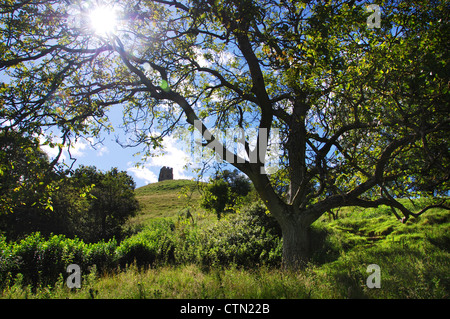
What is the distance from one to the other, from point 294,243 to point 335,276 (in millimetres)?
1549

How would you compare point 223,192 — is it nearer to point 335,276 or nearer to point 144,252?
point 144,252

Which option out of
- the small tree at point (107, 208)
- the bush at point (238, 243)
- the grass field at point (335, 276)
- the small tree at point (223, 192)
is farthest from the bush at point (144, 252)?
the small tree at point (107, 208)

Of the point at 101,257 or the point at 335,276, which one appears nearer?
the point at 335,276

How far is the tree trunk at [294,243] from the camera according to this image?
7696mm

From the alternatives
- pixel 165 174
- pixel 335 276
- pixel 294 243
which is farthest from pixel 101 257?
pixel 165 174

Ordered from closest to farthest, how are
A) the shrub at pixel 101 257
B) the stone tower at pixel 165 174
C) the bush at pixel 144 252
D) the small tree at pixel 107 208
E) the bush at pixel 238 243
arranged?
the bush at pixel 238 243 < the shrub at pixel 101 257 < the bush at pixel 144 252 < the small tree at pixel 107 208 < the stone tower at pixel 165 174

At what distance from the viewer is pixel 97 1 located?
283 inches

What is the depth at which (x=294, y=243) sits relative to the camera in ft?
25.6

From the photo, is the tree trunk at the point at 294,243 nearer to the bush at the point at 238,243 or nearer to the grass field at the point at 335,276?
the grass field at the point at 335,276

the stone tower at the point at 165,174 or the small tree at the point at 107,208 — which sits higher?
the stone tower at the point at 165,174

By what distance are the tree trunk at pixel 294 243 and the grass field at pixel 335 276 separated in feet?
1.71

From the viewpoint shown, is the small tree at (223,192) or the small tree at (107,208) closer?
the small tree at (223,192)
